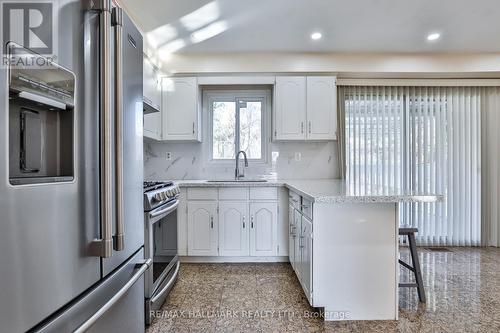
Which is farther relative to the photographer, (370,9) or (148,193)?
(370,9)

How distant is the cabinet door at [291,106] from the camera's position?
11.6 ft

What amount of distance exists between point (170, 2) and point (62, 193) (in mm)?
2248

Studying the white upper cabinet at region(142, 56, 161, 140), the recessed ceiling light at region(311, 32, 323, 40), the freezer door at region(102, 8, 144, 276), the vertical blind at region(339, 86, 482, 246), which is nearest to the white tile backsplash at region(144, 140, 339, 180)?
the vertical blind at region(339, 86, 482, 246)

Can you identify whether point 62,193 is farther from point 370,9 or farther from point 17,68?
→ point 370,9

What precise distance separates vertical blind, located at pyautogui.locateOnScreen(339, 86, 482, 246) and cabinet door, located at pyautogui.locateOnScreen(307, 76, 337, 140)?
0.44 m

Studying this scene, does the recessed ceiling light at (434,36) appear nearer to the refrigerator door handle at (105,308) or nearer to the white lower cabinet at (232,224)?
the white lower cabinet at (232,224)

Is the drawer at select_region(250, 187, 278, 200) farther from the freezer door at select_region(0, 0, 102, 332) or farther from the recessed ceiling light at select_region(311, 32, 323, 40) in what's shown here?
the freezer door at select_region(0, 0, 102, 332)

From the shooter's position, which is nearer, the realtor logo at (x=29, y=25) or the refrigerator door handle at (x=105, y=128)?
the realtor logo at (x=29, y=25)

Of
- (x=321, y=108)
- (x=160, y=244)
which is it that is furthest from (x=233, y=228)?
(x=321, y=108)

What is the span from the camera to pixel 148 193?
6.42ft

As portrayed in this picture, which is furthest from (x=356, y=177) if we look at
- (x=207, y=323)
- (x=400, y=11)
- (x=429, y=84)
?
(x=207, y=323)

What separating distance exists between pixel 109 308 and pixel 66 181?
16.6 inches

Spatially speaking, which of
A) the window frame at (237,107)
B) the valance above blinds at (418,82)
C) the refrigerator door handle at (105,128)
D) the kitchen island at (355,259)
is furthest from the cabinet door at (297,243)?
the valance above blinds at (418,82)

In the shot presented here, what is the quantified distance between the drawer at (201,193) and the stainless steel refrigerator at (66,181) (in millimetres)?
2192
